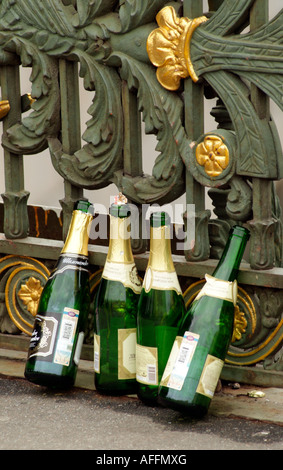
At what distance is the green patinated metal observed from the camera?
8.59 ft

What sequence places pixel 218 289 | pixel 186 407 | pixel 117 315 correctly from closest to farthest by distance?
pixel 186 407 < pixel 218 289 < pixel 117 315

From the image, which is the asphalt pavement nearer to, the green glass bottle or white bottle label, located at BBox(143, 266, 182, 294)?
the green glass bottle

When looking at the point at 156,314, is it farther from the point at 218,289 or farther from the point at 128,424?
the point at 128,424

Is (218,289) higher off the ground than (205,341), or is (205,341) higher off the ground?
(218,289)

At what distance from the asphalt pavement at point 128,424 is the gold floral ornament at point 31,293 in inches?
12.5

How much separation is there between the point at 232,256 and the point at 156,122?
479mm

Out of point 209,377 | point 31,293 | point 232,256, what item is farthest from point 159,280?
point 31,293

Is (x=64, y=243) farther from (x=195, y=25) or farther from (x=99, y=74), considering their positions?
(x=195, y=25)

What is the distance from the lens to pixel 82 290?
279 centimetres

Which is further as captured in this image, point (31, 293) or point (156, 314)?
point (31, 293)

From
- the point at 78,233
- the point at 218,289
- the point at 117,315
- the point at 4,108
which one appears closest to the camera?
the point at 218,289

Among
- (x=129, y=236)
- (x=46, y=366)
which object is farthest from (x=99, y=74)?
(x=46, y=366)

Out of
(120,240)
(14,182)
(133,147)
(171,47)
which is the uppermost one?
(171,47)

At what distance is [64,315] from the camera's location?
270 centimetres
